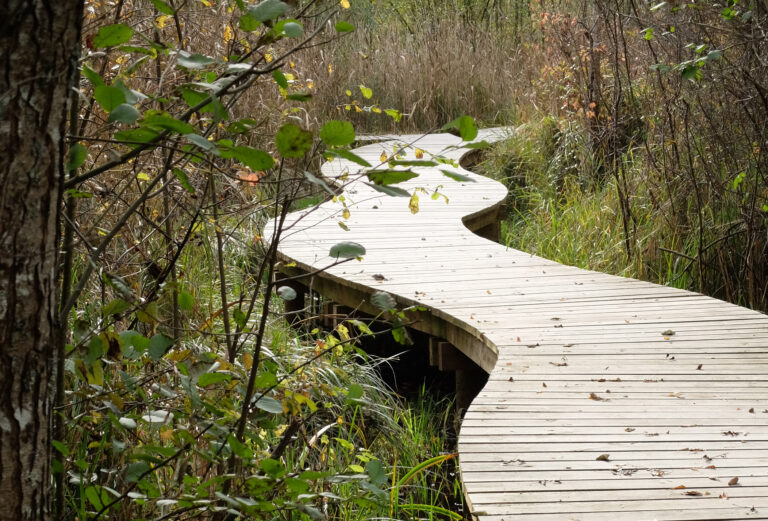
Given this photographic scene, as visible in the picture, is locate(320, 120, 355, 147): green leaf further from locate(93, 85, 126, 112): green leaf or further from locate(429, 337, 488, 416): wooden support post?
locate(429, 337, 488, 416): wooden support post

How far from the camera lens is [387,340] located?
547 cm

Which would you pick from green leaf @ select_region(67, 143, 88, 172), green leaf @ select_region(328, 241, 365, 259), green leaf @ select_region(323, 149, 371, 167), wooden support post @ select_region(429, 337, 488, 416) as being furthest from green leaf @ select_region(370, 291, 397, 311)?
wooden support post @ select_region(429, 337, 488, 416)

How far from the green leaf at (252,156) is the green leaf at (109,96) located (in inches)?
5.3

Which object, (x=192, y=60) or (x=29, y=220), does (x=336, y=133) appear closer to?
(x=192, y=60)

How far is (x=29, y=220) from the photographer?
100 centimetres

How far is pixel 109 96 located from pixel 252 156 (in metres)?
0.18

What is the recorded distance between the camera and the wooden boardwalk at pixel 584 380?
220cm

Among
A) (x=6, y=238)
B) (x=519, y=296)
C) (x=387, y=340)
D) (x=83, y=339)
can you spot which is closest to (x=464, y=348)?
(x=519, y=296)

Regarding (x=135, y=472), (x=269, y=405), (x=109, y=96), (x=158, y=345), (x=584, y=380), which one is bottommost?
(x=584, y=380)

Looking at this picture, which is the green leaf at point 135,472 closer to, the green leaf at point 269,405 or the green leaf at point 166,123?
the green leaf at point 269,405

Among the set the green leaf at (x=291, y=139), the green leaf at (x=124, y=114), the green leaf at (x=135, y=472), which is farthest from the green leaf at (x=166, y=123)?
the green leaf at (x=135, y=472)

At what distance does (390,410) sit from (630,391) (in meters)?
1.51

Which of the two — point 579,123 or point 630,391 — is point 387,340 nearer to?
point 630,391

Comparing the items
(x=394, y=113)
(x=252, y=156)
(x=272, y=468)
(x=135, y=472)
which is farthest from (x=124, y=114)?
(x=394, y=113)
